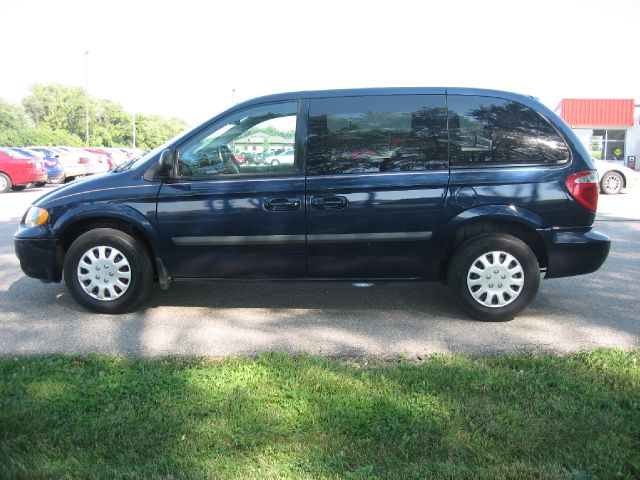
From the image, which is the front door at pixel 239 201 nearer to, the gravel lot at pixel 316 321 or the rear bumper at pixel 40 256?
the gravel lot at pixel 316 321

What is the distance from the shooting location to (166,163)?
190 inches

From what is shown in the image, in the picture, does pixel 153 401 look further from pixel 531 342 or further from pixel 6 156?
pixel 6 156

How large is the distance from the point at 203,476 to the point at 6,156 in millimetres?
19185

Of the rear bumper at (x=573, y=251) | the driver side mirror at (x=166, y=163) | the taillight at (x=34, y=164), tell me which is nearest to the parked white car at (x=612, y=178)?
the rear bumper at (x=573, y=251)

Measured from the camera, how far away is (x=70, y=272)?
5.02 m

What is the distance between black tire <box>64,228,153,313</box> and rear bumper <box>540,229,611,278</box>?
329 cm

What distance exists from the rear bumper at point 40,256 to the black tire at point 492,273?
11.0 feet

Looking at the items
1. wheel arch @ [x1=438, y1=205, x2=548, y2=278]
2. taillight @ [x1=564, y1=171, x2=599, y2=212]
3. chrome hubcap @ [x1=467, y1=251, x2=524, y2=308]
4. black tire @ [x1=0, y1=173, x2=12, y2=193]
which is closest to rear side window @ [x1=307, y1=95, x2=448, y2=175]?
wheel arch @ [x1=438, y1=205, x2=548, y2=278]

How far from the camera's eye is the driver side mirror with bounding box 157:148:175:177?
15.8 feet

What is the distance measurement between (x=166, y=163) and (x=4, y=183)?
54.2 feet

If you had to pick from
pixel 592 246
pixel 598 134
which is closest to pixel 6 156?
pixel 592 246

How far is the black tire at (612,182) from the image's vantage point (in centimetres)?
1722

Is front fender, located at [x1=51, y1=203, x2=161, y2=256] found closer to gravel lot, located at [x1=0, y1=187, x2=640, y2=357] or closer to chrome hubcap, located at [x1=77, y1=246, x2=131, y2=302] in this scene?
chrome hubcap, located at [x1=77, y1=246, x2=131, y2=302]

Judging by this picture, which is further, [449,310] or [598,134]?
[598,134]
